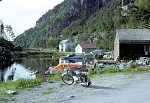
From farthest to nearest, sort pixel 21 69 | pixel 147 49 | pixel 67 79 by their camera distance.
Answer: pixel 21 69
pixel 147 49
pixel 67 79

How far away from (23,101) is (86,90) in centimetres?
353

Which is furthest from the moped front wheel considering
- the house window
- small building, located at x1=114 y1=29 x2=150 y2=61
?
the house window

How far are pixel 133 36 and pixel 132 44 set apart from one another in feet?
4.63

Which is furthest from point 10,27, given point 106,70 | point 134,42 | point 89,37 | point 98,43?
point 106,70

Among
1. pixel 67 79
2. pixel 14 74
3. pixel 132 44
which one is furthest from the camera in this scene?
pixel 14 74

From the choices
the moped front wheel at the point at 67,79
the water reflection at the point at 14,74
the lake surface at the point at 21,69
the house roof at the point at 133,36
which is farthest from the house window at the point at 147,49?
the moped front wheel at the point at 67,79

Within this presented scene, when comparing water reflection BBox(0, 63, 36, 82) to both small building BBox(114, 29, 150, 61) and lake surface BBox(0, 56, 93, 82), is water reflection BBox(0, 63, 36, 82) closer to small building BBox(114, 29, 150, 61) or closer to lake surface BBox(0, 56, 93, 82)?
lake surface BBox(0, 56, 93, 82)

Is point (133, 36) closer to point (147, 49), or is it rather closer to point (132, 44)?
point (132, 44)

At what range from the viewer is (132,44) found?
33.7 metres

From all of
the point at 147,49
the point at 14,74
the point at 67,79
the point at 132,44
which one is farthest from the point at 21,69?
the point at 67,79

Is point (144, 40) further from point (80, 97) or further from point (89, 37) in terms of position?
point (89, 37)

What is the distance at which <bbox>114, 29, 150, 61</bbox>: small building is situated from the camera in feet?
109

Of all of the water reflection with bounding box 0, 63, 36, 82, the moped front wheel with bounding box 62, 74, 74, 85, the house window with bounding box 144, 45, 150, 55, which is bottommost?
the water reflection with bounding box 0, 63, 36, 82

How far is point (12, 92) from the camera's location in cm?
966
